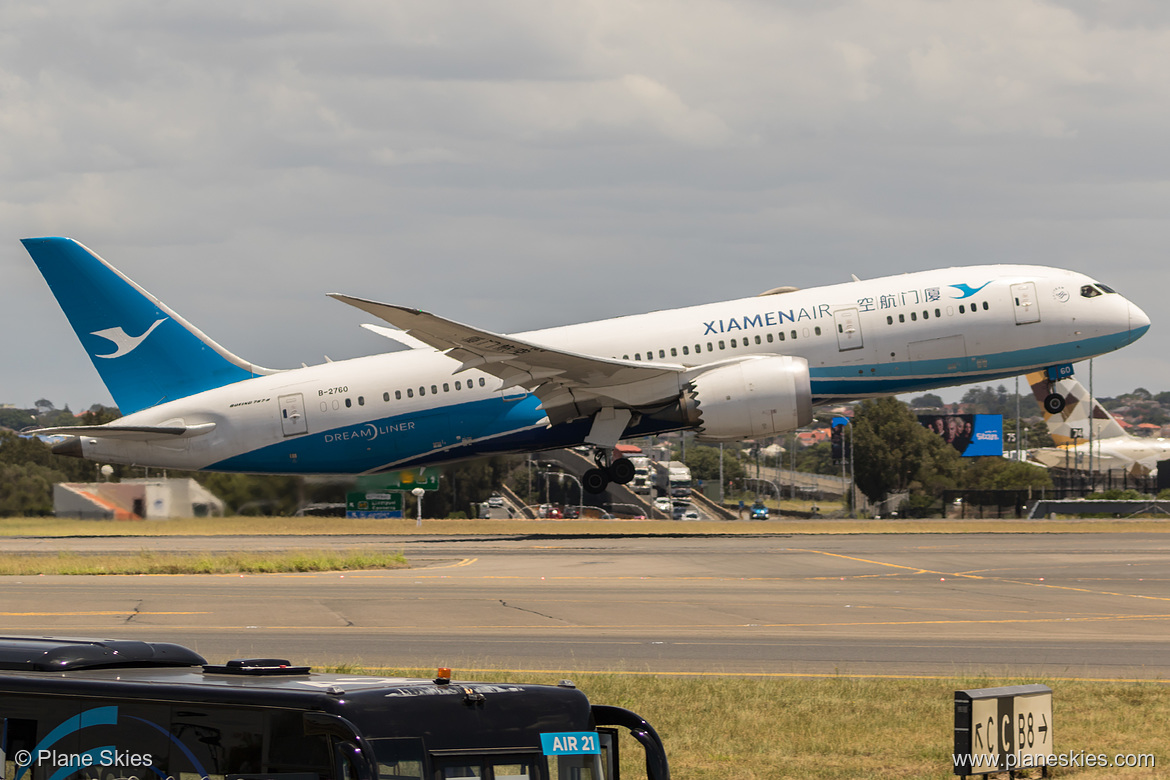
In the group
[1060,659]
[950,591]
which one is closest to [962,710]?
[1060,659]

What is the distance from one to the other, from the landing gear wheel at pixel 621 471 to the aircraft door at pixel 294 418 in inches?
385

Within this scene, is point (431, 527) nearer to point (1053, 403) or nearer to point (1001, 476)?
point (1053, 403)

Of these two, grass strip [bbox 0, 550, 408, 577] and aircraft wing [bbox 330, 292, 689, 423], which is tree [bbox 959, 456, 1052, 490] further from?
grass strip [bbox 0, 550, 408, 577]

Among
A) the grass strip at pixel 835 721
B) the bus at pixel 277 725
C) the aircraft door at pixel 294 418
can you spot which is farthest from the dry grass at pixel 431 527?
the bus at pixel 277 725

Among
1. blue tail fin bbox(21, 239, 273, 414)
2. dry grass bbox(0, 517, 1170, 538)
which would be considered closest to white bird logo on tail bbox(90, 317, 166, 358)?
blue tail fin bbox(21, 239, 273, 414)

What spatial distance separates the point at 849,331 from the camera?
37.7 meters

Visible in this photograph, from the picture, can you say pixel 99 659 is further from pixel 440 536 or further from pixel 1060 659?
pixel 440 536

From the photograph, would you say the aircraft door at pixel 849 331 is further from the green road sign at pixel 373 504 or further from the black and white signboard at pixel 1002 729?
the black and white signboard at pixel 1002 729

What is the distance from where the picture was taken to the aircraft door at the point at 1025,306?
37406 mm

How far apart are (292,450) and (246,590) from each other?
1580cm

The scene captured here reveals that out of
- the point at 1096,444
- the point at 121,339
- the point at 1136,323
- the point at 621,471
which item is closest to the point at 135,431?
the point at 121,339

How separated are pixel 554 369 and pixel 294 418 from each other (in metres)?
8.95

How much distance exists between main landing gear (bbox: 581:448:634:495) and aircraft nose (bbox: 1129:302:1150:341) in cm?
1556

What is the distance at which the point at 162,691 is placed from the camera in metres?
6.00
